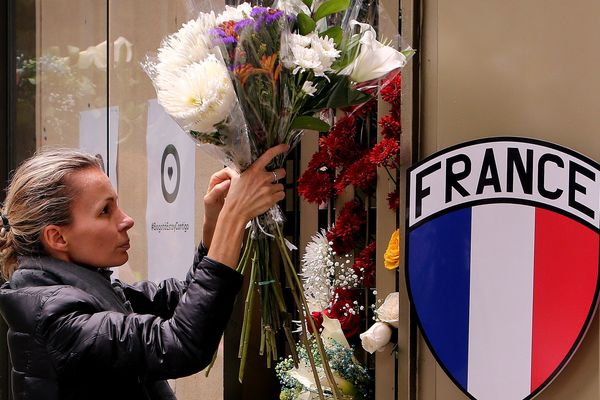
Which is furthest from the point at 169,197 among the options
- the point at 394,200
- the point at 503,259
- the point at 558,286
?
the point at 558,286

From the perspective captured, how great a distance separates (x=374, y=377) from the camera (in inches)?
128

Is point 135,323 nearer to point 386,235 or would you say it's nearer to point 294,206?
point 386,235

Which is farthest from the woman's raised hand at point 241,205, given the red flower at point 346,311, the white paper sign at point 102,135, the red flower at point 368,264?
the white paper sign at point 102,135

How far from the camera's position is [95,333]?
226 cm

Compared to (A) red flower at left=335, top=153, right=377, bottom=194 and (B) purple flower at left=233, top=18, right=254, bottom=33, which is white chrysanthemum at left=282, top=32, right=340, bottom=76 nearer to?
(B) purple flower at left=233, top=18, right=254, bottom=33

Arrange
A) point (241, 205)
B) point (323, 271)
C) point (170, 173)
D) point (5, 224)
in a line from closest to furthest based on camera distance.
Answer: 1. point (241, 205)
2. point (5, 224)
3. point (323, 271)
4. point (170, 173)

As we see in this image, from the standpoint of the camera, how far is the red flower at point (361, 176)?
308cm

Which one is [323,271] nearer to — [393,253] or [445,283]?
[393,253]

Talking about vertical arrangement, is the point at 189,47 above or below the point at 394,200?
above

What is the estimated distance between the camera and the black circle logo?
4289 mm

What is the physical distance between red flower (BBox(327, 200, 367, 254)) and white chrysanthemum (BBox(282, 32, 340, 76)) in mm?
1077

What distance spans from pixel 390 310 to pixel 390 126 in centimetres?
61

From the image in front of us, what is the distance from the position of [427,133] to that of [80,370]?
1.21 metres

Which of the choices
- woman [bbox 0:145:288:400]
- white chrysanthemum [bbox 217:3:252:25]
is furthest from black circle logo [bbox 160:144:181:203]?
white chrysanthemum [bbox 217:3:252:25]
